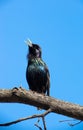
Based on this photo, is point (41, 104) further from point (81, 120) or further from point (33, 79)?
point (33, 79)

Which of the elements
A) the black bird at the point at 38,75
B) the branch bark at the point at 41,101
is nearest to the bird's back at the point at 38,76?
the black bird at the point at 38,75

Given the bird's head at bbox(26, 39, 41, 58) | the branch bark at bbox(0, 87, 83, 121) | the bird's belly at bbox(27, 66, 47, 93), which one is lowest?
the branch bark at bbox(0, 87, 83, 121)

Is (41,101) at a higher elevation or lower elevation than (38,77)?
lower

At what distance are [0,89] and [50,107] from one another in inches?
18.8

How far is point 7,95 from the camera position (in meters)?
3.06

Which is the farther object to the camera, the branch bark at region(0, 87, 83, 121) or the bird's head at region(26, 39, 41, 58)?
the bird's head at region(26, 39, 41, 58)

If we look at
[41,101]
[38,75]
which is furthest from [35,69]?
[41,101]

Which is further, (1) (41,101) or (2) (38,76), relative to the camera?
(2) (38,76)

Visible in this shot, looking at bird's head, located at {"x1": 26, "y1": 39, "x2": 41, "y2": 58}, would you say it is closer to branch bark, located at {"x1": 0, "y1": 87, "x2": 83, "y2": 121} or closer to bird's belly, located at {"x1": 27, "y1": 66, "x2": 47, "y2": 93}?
bird's belly, located at {"x1": 27, "y1": 66, "x2": 47, "y2": 93}

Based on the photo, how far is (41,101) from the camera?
10.2ft

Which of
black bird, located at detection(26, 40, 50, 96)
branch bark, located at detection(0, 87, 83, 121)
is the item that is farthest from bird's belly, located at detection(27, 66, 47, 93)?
branch bark, located at detection(0, 87, 83, 121)

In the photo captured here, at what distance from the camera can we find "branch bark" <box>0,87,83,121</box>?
9.93 feet

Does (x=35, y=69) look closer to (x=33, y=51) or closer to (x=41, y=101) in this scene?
(x=33, y=51)

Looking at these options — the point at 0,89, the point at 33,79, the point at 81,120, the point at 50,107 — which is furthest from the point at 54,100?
the point at 33,79
